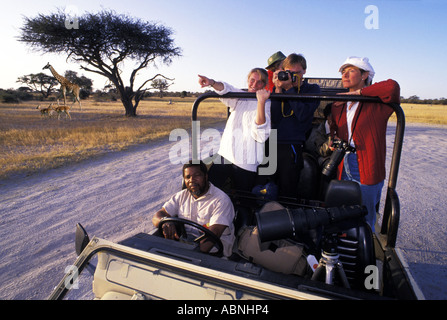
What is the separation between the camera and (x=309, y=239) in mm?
2199

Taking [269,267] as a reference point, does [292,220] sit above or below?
above

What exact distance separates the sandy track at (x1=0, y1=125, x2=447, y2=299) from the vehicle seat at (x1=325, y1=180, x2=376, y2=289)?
58.7 inches

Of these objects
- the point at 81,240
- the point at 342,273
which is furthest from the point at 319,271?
the point at 81,240

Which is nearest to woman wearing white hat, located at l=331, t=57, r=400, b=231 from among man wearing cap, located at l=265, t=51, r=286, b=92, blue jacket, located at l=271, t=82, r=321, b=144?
blue jacket, located at l=271, t=82, r=321, b=144

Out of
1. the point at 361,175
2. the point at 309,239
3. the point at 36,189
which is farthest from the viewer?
the point at 36,189

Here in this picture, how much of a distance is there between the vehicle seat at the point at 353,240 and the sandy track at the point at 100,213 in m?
1.49

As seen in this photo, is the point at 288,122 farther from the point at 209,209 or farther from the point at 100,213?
the point at 100,213

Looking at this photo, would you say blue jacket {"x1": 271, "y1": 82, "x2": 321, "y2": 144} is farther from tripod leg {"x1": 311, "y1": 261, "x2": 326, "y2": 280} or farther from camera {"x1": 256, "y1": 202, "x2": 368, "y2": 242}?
tripod leg {"x1": 311, "y1": 261, "x2": 326, "y2": 280}

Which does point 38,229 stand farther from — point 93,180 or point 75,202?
point 93,180

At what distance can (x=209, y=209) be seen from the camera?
97.3 inches

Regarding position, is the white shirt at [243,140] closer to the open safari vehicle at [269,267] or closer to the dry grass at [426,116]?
the open safari vehicle at [269,267]

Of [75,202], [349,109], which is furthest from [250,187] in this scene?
[75,202]

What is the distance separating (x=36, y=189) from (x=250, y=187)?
443cm

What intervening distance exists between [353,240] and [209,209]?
115 centimetres
